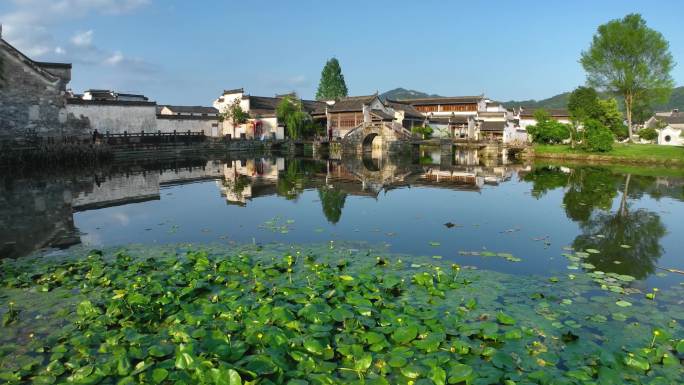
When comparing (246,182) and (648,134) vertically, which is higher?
(648,134)

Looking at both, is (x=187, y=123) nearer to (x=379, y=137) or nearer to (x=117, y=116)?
(x=117, y=116)

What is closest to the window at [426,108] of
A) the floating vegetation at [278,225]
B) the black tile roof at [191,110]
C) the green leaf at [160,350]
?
the black tile roof at [191,110]

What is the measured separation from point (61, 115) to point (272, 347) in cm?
3043

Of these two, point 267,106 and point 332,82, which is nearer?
point 267,106

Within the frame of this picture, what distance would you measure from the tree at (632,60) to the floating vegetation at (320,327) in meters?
41.8

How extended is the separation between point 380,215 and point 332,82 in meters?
65.2

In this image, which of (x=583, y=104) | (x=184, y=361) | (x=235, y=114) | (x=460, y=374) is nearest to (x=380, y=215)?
(x=460, y=374)

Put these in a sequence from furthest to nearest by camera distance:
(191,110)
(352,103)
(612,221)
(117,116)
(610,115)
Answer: (191,110) < (352,103) < (610,115) < (117,116) < (612,221)

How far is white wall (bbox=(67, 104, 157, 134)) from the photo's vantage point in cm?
3400

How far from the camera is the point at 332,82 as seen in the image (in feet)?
249

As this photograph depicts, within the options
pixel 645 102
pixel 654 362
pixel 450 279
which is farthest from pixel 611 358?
pixel 645 102

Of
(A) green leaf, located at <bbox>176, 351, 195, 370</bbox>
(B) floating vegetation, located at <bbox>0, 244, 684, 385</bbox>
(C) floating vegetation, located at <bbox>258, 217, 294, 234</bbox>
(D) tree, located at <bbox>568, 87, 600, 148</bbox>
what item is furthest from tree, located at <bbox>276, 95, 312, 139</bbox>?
(A) green leaf, located at <bbox>176, 351, 195, 370</bbox>

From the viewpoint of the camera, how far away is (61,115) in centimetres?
2819

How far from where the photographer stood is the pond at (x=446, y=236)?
5.52 meters
